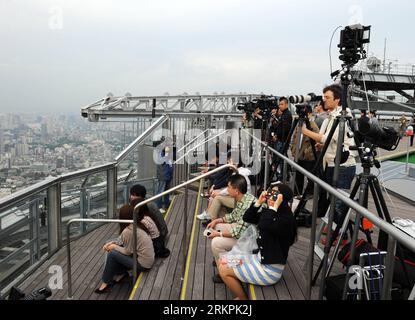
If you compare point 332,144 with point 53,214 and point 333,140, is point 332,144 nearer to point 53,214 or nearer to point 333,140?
point 333,140

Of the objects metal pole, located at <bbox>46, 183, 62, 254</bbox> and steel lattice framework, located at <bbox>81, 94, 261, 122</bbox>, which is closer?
metal pole, located at <bbox>46, 183, 62, 254</bbox>

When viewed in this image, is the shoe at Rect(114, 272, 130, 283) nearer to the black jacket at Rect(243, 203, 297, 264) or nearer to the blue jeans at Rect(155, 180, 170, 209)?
the black jacket at Rect(243, 203, 297, 264)

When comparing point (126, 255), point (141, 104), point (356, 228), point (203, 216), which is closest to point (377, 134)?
point (356, 228)

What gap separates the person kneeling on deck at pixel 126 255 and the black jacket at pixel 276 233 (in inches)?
65.9

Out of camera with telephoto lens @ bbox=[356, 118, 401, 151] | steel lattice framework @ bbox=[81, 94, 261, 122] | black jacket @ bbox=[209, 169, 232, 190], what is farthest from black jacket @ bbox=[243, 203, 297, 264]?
steel lattice framework @ bbox=[81, 94, 261, 122]

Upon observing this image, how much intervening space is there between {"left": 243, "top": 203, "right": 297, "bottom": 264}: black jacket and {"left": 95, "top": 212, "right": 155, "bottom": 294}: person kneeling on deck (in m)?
1.67

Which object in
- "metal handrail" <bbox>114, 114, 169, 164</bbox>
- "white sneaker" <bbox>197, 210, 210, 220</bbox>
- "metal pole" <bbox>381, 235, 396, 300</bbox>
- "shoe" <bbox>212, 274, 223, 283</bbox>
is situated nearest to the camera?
Result: "metal pole" <bbox>381, 235, 396, 300</bbox>

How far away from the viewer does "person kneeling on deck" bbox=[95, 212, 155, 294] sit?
388 cm

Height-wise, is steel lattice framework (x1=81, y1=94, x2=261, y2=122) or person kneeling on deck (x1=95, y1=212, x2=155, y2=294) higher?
steel lattice framework (x1=81, y1=94, x2=261, y2=122)

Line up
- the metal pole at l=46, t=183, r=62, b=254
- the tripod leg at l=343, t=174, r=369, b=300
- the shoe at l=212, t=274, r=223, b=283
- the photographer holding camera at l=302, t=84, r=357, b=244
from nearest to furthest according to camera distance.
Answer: the tripod leg at l=343, t=174, r=369, b=300, the shoe at l=212, t=274, r=223, b=283, the photographer holding camera at l=302, t=84, r=357, b=244, the metal pole at l=46, t=183, r=62, b=254

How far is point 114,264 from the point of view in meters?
3.94

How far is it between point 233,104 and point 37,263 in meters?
12.8
